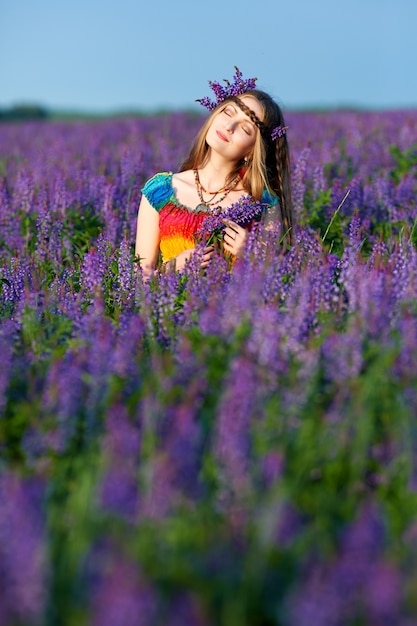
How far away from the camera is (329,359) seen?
2.99 metres

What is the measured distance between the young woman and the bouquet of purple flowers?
87 millimetres

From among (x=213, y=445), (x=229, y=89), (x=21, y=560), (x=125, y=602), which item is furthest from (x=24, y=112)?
(x=125, y=602)

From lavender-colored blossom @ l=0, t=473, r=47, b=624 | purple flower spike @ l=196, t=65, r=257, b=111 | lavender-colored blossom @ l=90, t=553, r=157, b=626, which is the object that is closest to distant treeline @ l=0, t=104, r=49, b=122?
purple flower spike @ l=196, t=65, r=257, b=111

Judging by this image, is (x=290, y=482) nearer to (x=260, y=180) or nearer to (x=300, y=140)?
(x=260, y=180)

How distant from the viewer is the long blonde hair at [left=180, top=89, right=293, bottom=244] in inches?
196

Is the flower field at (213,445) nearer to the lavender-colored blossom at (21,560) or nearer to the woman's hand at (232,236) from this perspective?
the lavender-colored blossom at (21,560)

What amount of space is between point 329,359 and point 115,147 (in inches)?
358

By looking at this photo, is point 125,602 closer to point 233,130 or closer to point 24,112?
point 233,130

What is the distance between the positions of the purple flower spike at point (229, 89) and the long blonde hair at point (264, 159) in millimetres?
70

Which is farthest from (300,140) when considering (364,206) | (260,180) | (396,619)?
(396,619)

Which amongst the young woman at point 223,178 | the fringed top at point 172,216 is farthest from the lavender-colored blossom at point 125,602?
the fringed top at point 172,216

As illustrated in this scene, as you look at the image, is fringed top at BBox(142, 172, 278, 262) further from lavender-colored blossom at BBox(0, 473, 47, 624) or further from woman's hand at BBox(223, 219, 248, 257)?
lavender-colored blossom at BBox(0, 473, 47, 624)

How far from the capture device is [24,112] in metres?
29.5

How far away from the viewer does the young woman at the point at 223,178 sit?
16.2ft
